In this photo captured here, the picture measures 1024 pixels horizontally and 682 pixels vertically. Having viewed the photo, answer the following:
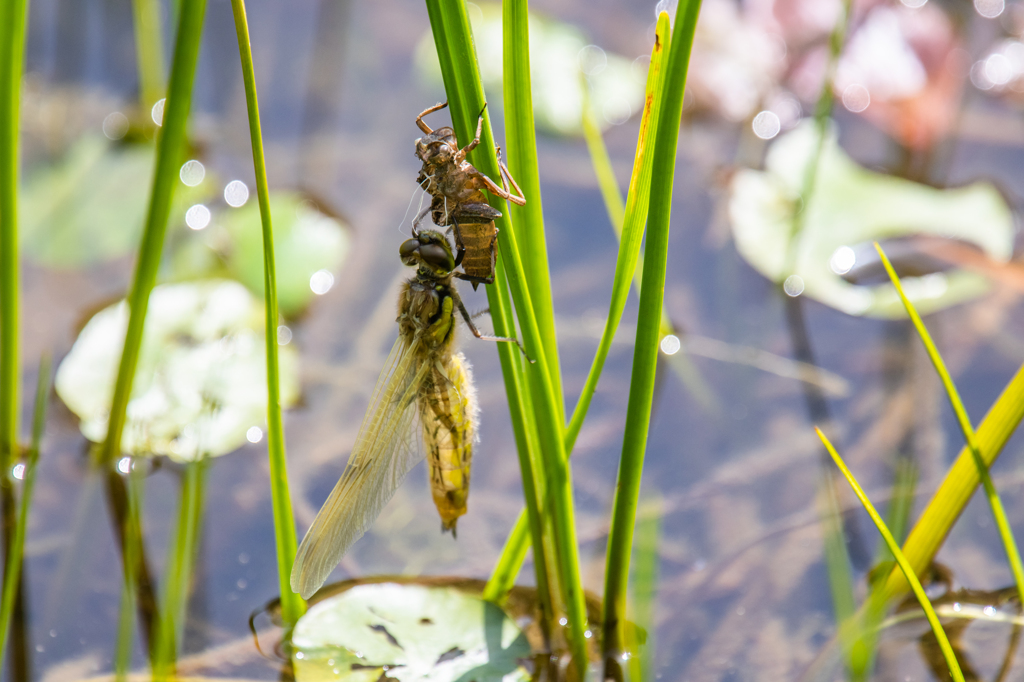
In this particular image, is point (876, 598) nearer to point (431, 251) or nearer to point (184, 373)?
point (431, 251)

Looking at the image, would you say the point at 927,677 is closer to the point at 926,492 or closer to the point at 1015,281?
the point at 926,492

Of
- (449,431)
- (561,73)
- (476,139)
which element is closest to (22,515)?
(449,431)

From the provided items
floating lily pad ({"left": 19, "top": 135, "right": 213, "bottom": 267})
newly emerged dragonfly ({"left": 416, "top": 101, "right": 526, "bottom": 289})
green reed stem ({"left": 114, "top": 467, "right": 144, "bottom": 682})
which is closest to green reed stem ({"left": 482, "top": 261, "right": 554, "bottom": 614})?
newly emerged dragonfly ({"left": 416, "top": 101, "right": 526, "bottom": 289})

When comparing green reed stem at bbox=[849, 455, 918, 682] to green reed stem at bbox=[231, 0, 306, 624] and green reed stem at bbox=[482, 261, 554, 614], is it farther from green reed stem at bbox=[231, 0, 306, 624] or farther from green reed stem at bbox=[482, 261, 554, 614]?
green reed stem at bbox=[231, 0, 306, 624]

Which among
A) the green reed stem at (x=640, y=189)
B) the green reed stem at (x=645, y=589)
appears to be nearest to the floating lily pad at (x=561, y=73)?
the green reed stem at (x=645, y=589)

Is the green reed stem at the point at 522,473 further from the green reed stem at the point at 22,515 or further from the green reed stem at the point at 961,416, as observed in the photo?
the green reed stem at the point at 22,515

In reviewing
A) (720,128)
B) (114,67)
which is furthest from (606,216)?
(114,67)
